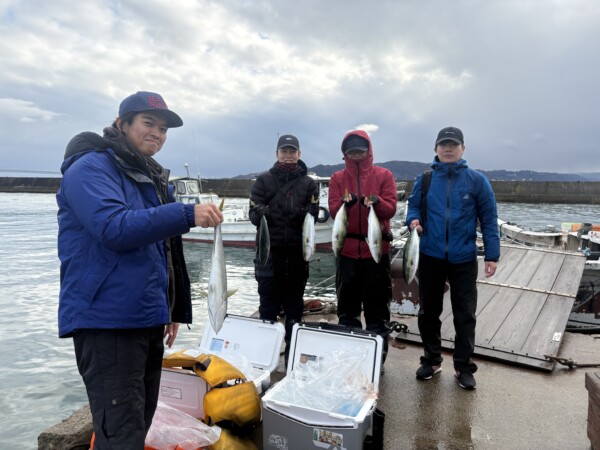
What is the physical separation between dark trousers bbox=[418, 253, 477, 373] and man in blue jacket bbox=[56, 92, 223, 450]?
248cm

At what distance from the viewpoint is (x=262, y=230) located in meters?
3.50

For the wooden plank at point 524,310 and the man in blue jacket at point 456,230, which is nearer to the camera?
the man in blue jacket at point 456,230

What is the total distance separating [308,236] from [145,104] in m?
1.96

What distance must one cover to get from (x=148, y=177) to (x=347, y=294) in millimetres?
2456

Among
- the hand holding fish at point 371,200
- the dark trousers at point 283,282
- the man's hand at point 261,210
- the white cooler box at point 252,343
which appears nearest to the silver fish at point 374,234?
the hand holding fish at point 371,200

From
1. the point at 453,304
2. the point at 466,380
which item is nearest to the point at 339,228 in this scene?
the point at 453,304

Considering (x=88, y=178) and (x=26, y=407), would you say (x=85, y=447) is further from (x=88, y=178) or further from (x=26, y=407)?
(x=26, y=407)

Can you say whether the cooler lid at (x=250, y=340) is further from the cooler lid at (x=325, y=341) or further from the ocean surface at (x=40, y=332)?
the ocean surface at (x=40, y=332)

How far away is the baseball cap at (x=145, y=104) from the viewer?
1.92 meters

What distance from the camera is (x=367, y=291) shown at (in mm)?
3871

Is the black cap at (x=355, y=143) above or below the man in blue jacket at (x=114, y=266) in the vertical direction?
above

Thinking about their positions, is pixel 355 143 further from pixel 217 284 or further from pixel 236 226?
pixel 236 226

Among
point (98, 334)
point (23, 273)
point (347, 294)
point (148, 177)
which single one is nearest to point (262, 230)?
point (347, 294)

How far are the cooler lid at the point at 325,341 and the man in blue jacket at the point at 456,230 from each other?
0.91 m
